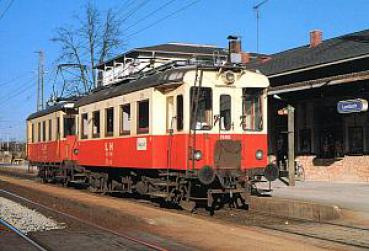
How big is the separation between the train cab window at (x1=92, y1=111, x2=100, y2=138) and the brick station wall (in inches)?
381

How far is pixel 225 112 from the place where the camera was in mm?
14156

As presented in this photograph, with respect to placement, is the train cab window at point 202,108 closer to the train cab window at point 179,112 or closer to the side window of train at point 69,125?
the train cab window at point 179,112

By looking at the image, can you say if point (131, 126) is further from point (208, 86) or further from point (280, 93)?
point (280, 93)

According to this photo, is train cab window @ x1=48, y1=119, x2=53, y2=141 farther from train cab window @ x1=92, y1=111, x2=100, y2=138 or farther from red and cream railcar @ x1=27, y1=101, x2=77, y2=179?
train cab window @ x1=92, y1=111, x2=100, y2=138

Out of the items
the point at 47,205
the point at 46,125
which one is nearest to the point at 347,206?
the point at 47,205

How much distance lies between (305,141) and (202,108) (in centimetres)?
1206

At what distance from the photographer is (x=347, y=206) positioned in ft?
45.8

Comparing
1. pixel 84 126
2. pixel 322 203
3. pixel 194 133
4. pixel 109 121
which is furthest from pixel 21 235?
pixel 84 126

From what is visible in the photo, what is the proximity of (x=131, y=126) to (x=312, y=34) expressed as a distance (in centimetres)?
1638

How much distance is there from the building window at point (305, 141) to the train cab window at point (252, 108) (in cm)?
1052

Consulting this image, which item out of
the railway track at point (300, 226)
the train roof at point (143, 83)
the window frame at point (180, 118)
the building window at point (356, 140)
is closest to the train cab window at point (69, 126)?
the train roof at point (143, 83)

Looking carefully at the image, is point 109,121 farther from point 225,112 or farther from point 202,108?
point 225,112

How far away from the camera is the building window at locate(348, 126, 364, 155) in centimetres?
2184

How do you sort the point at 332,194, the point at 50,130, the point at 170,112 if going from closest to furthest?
the point at 170,112 → the point at 332,194 → the point at 50,130
